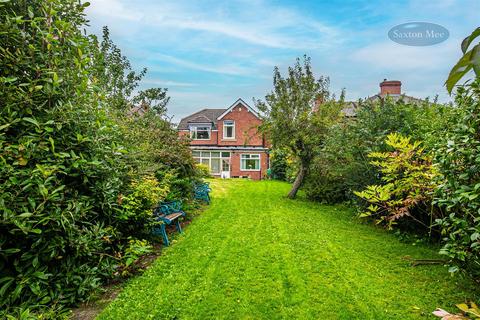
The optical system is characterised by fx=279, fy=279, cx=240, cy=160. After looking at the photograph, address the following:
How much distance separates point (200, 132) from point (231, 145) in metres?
3.46

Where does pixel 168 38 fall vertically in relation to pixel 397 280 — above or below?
above

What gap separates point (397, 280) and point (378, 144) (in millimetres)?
4423

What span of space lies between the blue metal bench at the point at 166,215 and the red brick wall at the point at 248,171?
18.9 meters

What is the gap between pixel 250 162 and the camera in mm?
26922

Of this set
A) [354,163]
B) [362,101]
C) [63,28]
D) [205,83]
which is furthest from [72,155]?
[205,83]

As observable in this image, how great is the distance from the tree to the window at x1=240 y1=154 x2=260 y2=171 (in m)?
14.6

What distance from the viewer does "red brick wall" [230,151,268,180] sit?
2661 cm

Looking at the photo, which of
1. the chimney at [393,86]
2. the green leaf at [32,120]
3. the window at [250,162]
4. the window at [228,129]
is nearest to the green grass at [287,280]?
the green leaf at [32,120]

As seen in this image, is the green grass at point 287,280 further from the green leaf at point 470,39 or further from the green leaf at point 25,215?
the green leaf at point 470,39

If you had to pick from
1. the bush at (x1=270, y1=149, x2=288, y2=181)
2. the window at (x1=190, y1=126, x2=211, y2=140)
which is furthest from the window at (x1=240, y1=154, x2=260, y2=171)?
the window at (x1=190, y1=126, x2=211, y2=140)

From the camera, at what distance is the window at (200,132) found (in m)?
27.8

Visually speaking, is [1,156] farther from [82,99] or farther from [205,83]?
[205,83]

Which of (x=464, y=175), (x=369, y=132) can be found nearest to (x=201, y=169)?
(x=369, y=132)

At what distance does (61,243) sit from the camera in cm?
327
